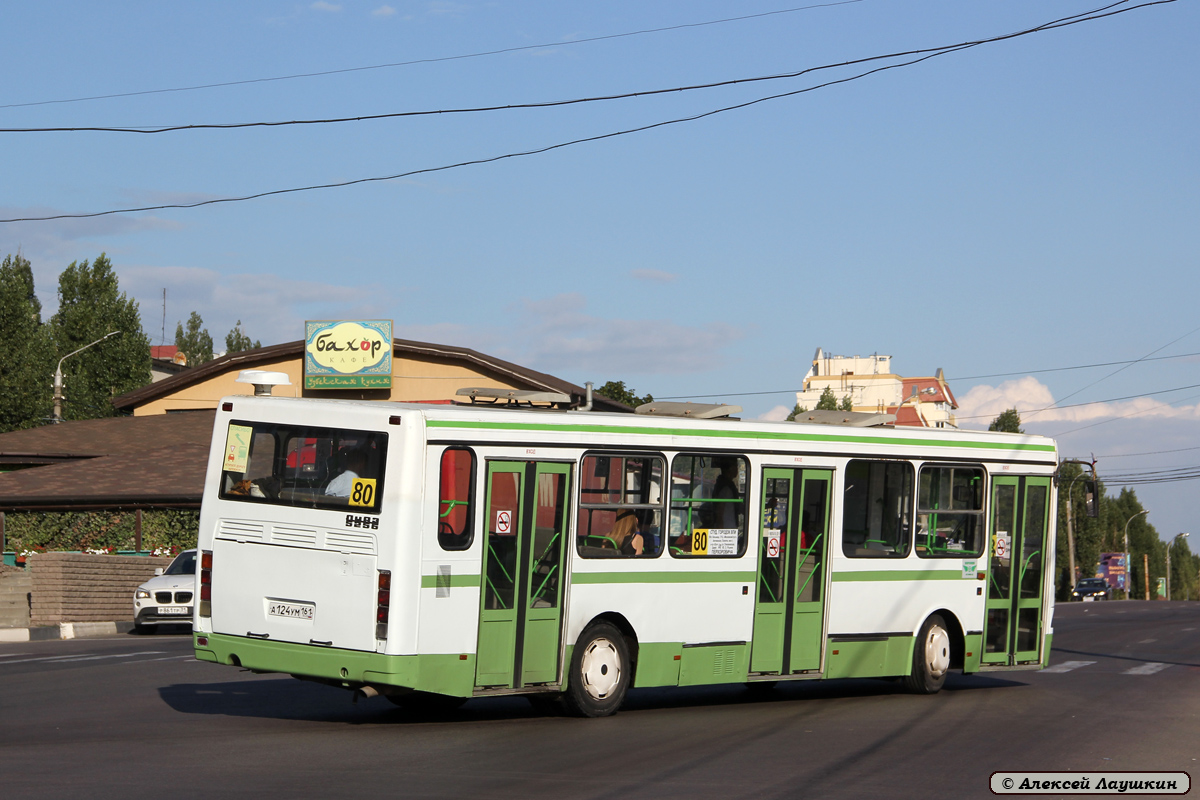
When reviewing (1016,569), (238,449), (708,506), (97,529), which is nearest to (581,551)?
(708,506)

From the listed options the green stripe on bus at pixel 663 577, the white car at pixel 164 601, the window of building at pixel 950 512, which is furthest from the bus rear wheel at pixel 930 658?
the white car at pixel 164 601

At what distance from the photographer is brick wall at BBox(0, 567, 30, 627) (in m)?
28.1

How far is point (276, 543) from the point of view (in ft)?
37.6

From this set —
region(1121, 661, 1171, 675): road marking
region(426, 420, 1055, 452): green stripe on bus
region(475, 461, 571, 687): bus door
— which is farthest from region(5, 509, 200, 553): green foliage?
region(475, 461, 571, 687): bus door

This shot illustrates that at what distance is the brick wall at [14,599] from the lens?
2806 centimetres

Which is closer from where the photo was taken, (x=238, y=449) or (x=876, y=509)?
(x=238, y=449)

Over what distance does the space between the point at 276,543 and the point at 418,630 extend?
148 cm

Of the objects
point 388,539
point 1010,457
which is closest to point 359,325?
point 1010,457

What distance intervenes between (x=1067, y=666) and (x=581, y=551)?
35.9ft

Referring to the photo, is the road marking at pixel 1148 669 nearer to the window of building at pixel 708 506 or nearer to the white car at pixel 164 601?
the window of building at pixel 708 506

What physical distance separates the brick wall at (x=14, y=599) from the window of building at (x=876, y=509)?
64.4 ft

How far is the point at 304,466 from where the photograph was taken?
37.6 ft

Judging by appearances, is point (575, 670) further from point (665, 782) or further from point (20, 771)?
point (20, 771)

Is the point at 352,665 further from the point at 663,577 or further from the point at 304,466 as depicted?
the point at 663,577
